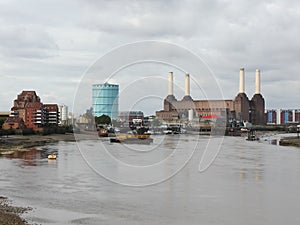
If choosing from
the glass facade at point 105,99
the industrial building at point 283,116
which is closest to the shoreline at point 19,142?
the glass facade at point 105,99

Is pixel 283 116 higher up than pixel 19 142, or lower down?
higher up

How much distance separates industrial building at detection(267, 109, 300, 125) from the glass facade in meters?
61.2

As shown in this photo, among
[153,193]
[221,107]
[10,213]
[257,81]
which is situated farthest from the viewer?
[221,107]

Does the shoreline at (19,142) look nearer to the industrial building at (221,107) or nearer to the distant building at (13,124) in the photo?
the distant building at (13,124)

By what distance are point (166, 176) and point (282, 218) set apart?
9.28 m

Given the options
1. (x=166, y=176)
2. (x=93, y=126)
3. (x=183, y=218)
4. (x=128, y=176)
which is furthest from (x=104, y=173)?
(x=93, y=126)

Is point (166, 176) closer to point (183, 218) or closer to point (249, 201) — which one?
point (249, 201)

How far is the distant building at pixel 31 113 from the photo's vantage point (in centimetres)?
6681

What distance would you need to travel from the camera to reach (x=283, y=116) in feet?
503

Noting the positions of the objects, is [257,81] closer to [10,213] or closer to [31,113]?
[31,113]

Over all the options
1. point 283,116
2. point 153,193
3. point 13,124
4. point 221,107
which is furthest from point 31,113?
point 283,116

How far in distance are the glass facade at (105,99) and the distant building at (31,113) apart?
29.3 m

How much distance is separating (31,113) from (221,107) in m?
55.2

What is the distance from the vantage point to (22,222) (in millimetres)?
10914
